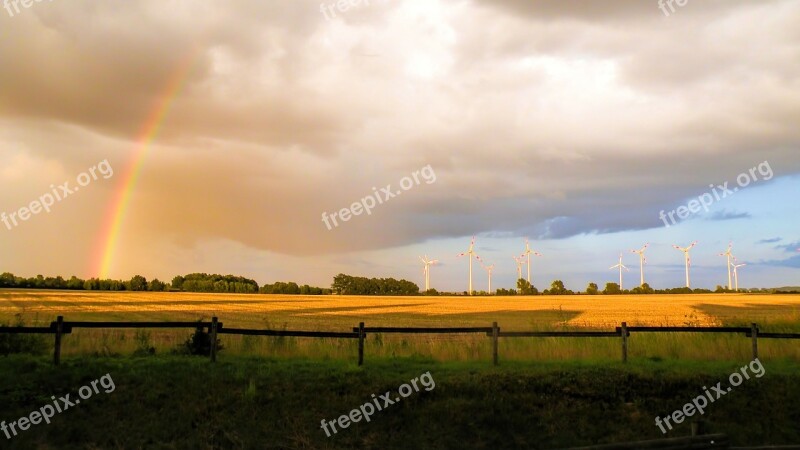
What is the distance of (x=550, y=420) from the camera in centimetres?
1219

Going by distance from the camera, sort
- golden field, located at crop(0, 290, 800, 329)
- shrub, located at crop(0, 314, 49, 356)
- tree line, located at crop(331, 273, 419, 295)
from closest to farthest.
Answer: shrub, located at crop(0, 314, 49, 356) → golden field, located at crop(0, 290, 800, 329) → tree line, located at crop(331, 273, 419, 295)

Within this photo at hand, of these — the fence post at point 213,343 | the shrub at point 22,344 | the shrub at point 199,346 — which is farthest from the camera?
the shrub at point 199,346

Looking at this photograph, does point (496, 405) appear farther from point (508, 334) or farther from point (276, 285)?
point (276, 285)

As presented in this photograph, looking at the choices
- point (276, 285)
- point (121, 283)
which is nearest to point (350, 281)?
point (276, 285)

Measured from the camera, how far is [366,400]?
12.9m

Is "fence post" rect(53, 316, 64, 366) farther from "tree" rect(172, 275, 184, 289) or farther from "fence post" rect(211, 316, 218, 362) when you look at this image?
"tree" rect(172, 275, 184, 289)

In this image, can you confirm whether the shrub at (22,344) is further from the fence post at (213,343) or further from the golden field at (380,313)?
the golden field at (380,313)

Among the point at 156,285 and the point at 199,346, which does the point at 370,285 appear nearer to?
the point at 156,285

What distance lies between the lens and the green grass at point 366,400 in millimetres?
11359

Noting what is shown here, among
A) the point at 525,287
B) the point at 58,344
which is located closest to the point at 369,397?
the point at 58,344

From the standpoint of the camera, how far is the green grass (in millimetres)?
11359

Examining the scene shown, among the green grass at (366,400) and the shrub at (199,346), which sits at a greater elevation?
the shrub at (199,346)

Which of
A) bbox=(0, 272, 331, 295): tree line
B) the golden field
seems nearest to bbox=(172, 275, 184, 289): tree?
bbox=(0, 272, 331, 295): tree line

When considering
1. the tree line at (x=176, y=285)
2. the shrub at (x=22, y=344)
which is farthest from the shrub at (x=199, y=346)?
the tree line at (x=176, y=285)
